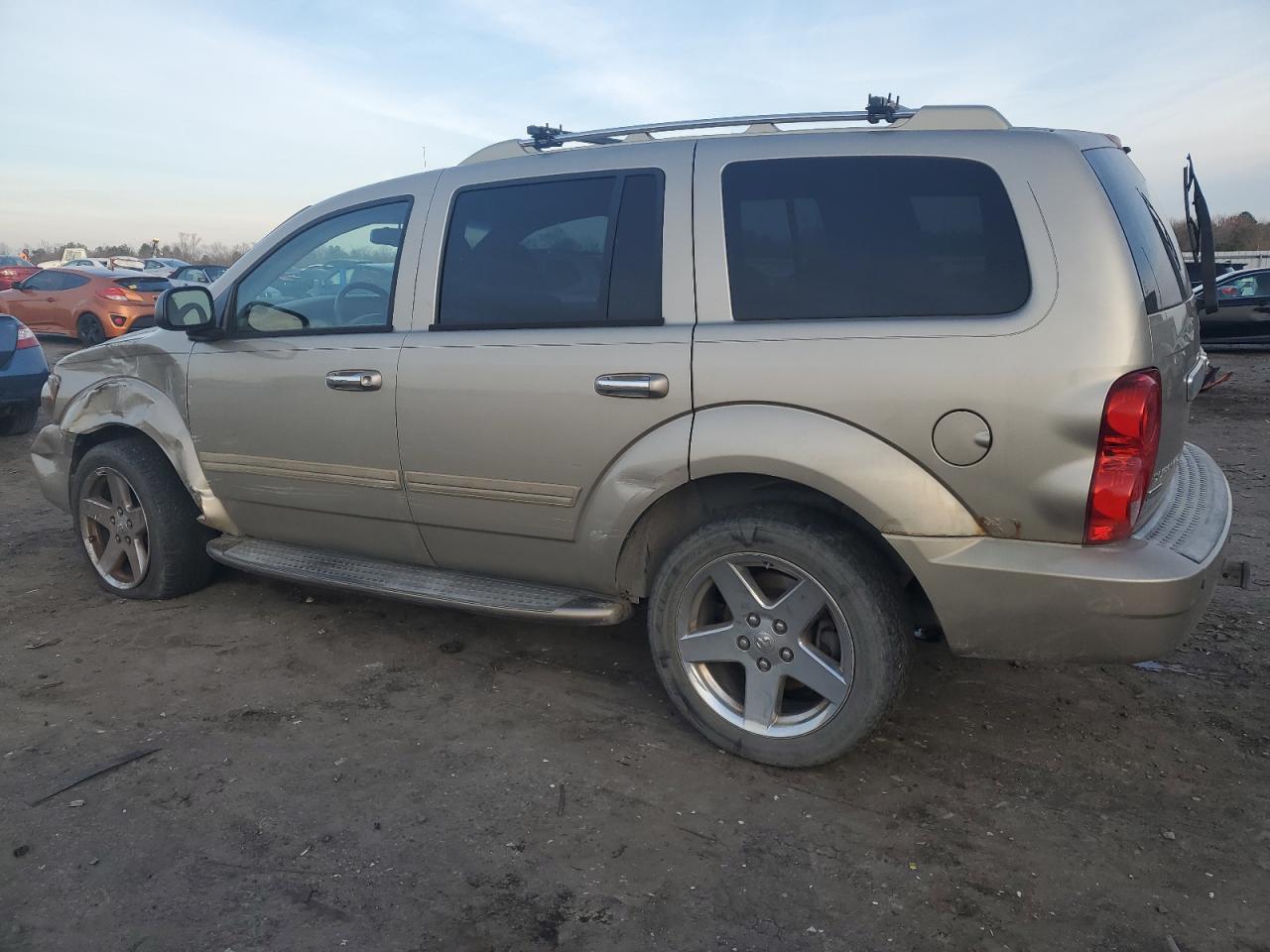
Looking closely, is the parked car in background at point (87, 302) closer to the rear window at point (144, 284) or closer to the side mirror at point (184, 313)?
the rear window at point (144, 284)

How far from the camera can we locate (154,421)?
4410mm

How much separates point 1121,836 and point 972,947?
2.44 ft

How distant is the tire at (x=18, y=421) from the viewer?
905 cm

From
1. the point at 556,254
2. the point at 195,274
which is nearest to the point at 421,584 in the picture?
the point at 556,254

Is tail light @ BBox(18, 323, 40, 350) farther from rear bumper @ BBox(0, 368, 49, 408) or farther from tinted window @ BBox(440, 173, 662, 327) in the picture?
tinted window @ BBox(440, 173, 662, 327)

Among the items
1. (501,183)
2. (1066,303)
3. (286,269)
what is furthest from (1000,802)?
(286,269)

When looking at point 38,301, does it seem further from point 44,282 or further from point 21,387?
point 21,387

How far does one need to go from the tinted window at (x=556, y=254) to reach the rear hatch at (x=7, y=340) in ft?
22.6

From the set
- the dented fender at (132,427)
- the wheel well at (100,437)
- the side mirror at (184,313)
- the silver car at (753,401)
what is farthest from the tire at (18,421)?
the silver car at (753,401)

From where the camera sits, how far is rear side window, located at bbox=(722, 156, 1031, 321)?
2.75 m

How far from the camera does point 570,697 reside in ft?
12.1

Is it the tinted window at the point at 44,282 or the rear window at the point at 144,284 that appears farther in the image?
the tinted window at the point at 44,282

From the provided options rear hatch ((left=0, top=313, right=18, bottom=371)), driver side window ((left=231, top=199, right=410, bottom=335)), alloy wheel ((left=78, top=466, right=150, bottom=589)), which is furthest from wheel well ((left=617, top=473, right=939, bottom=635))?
rear hatch ((left=0, top=313, right=18, bottom=371))

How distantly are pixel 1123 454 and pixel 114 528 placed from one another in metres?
4.41
